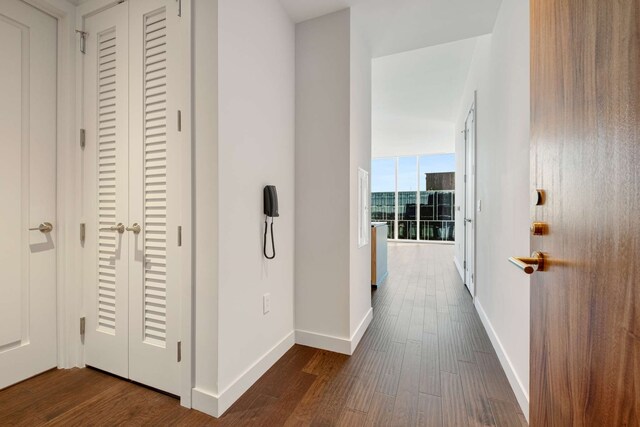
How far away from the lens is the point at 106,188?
1794 mm

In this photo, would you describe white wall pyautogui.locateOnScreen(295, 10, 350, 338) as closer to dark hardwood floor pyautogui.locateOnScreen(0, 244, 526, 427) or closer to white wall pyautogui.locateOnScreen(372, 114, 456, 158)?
dark hardwood floor pyautogui.locateOnScreen(0, 244, 526, 427)

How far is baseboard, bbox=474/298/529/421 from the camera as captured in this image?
4.78 feet

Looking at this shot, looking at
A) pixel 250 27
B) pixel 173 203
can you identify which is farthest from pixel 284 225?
pixel 250 27

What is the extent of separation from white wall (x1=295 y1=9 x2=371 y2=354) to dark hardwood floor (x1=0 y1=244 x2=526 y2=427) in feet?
0.75

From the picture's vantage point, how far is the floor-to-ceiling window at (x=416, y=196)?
28.7ft

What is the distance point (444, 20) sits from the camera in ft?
7.30

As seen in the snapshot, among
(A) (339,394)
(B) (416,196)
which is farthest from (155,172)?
(B) (416,196)

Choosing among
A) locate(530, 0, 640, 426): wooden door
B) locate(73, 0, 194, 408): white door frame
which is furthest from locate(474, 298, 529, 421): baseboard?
locate(73, 0, 194, 408): white door frame

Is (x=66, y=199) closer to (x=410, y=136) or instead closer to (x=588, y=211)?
(x=588, y=211)

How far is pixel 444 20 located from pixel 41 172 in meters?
3.03

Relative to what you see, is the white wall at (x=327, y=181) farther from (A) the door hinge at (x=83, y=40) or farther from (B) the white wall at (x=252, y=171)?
(A) the door hinge at (x=83, y=40)

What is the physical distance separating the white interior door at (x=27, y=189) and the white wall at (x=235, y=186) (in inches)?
44.2

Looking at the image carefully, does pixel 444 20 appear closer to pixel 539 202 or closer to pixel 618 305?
pixel 539 202

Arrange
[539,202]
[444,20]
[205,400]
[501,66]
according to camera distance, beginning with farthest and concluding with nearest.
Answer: [444,20], [501,66], [205,400], [539,202]
